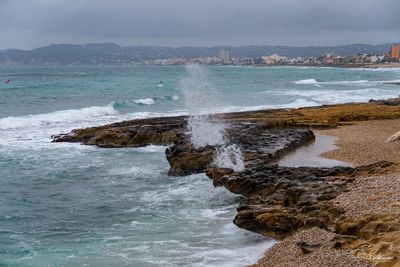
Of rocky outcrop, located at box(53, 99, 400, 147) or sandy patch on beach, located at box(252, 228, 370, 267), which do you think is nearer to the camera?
sandy patch on beach, located at box(252, 228, 370, 267)

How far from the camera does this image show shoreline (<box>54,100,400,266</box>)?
10406 mm

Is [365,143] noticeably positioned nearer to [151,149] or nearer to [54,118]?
[151,149]

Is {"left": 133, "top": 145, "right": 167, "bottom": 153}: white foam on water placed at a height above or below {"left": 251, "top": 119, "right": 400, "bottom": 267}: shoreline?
below

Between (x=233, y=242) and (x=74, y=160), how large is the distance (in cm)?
1299

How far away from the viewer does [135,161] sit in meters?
23.5

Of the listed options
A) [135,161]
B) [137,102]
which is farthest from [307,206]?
[137,102]

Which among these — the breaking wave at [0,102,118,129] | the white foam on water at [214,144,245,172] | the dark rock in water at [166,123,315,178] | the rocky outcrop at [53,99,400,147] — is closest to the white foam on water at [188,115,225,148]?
the dark rock in water at [166,123,315,178]

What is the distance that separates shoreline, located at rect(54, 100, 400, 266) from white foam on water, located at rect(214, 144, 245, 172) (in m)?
0.32

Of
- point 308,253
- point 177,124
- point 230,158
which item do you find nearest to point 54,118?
point 177,124

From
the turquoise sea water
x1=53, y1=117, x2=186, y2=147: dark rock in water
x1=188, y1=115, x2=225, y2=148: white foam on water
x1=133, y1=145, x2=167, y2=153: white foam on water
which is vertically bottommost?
the turquoise sea water

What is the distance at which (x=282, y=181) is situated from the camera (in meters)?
15.1

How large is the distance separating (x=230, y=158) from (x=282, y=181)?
14.8ft

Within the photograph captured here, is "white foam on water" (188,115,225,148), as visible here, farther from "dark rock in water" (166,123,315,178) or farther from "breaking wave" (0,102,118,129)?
"breaking wave" (0,102,118,129)

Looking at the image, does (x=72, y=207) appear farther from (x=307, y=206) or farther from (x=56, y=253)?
(x=307, y=206)
